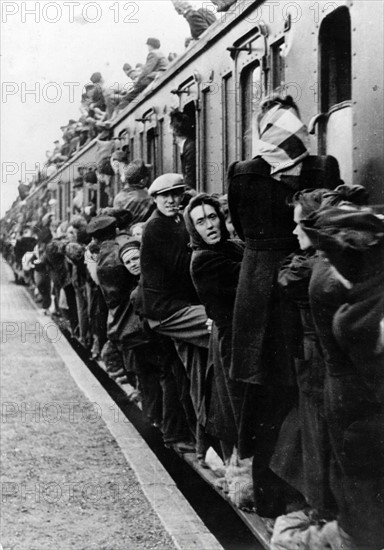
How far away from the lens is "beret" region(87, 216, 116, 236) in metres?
7.29

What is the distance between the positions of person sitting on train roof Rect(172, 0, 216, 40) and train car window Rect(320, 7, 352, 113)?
2762mm

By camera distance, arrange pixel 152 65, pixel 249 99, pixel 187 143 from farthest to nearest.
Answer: pixel 152 65 < pixel 187 143 < pixel 249 99

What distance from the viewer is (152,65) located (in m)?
8.66

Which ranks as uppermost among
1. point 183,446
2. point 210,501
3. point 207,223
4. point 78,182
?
point 78,182

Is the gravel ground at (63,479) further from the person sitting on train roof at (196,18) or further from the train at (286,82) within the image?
the person sitting on train roof at (196,18)

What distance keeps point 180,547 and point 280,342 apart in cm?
126

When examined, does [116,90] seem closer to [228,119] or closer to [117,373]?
[117,373]

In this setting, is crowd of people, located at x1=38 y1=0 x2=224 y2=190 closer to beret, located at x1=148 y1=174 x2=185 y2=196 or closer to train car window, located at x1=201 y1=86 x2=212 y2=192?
train car window, located at x1=201 y1=86 x2=212 y2=192

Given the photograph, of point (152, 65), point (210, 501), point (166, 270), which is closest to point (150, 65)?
point (152, 65)

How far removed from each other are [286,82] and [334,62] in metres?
0.43

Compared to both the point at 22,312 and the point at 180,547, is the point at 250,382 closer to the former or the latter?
the point at 180,547

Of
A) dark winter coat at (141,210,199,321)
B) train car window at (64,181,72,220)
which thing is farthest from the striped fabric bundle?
train car window at (64,181,72,220)

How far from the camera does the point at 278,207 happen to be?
3660 mm

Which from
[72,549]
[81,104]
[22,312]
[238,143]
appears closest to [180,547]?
[72,549]
